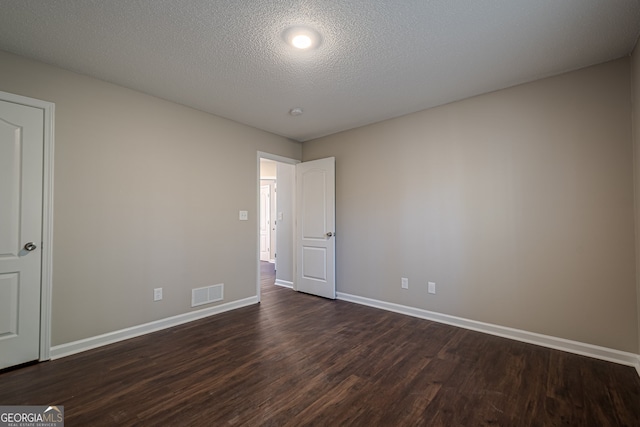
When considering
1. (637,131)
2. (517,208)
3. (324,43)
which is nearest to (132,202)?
(324,43)

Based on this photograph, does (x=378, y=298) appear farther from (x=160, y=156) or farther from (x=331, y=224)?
(x=160, y=156)

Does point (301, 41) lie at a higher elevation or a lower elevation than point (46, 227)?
higher

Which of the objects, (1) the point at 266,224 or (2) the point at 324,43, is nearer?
(2) the point at 324,43

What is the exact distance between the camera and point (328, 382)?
2057 millimetres

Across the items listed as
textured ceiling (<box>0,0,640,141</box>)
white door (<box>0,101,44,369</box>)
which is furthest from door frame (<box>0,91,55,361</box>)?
textured ceiling (<box>0,0,640,141</box>)

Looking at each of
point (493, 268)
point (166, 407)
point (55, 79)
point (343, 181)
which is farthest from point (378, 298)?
point (55, 79)

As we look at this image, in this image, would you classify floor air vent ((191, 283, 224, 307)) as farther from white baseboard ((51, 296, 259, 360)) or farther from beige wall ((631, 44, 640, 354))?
beige wall ((631, 44, 640, 354))

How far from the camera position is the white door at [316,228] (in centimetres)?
428

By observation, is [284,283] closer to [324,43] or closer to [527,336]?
[527,336]

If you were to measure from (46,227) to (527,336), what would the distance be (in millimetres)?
4477

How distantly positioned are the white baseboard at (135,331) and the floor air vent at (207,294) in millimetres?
97

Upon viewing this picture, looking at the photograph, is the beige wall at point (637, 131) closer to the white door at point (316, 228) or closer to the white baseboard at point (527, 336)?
the white baseboard at point (527, 336)

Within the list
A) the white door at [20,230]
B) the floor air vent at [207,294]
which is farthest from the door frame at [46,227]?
the floor air vent at [207,294]

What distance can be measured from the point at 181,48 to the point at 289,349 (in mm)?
2707
